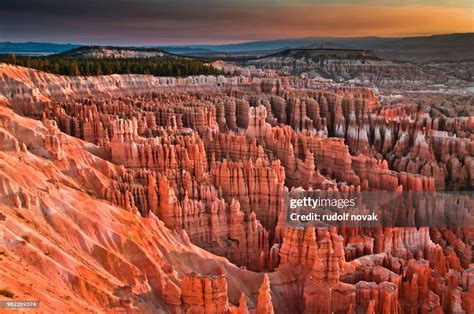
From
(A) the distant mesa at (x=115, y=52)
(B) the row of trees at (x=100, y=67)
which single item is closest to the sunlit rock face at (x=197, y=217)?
(B) the row of trees at (x=100, y=67)

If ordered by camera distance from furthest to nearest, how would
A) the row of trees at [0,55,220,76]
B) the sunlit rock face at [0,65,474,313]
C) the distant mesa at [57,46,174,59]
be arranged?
the distant mesa at [57,46,174,59], the row of trees at [0,55,220,76], the sunlit rock face at [0,65,474,313]

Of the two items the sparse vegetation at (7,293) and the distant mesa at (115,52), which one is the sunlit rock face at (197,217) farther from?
the distant mesa at (115,52)

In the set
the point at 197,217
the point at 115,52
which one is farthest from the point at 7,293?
the point at 115,52

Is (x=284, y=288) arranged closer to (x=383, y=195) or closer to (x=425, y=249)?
(x=425, y=249)

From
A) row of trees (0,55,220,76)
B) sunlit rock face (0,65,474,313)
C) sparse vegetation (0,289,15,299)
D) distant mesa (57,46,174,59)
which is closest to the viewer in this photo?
sparse vegetation (0,289,15,299)

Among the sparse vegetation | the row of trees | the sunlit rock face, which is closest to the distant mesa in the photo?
the row of trees

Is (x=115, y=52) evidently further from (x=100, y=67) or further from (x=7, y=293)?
(x=7, y=293)

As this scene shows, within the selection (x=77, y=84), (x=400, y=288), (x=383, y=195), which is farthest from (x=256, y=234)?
(x=77, y=84)

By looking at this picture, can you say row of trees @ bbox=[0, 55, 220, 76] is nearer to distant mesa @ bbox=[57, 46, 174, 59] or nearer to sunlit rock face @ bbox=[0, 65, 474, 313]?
sunlit rock face @ bbox=[0, 65, 474, 313]
